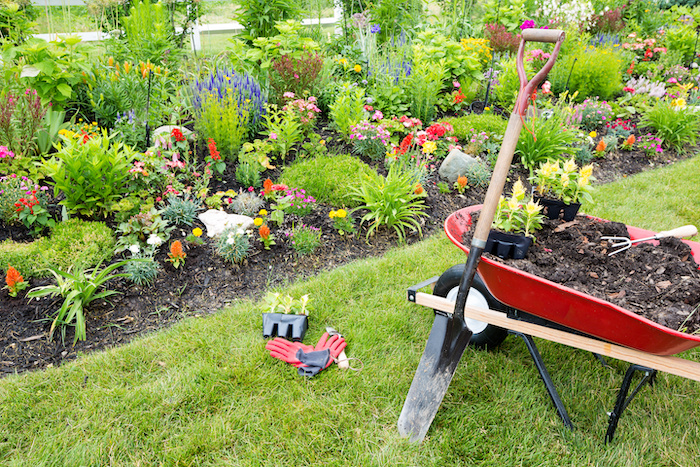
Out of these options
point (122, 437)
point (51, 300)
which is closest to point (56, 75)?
point (51, 300)

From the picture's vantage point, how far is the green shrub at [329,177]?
3.53 m

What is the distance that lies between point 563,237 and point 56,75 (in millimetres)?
3724

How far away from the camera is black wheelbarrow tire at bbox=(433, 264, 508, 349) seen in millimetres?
2293

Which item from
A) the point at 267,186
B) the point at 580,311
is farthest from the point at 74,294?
the point at 580,311

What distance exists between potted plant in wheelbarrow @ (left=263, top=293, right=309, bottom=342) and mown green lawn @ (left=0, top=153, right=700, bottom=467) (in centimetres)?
8

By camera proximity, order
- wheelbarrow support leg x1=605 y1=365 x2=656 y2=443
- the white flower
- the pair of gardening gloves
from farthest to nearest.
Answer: the white flower < the pair of gardening gloves < wheelbarrow support leg x1=605 y1=365 x2=656 y2=443

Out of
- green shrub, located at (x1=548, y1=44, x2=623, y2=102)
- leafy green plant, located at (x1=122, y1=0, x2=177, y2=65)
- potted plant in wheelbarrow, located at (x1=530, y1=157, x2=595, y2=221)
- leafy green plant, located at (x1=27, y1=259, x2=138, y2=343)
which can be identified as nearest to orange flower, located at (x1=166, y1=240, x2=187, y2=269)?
leafy green plant, located at (x1=27, y1=259, x2=138, y2=343)

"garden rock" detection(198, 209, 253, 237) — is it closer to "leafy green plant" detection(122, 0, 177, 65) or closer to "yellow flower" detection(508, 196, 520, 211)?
"yellow flower" detection(508, 196, 520, 211)

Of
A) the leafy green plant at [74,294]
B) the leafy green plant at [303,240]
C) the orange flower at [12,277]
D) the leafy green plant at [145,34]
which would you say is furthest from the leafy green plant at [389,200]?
the leafy green plant at [145,34]

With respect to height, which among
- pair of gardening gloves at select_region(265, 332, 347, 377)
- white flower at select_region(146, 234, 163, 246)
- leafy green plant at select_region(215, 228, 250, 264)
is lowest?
pair of gardening gloves at select_region(265, 332, 347, 377)

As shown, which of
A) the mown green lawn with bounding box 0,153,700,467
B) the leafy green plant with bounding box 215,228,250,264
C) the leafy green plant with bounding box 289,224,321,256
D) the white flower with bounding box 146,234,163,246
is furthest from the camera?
the leafy green plant with bounding box 289,224,321,256

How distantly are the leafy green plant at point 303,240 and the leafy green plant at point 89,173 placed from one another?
121 cm

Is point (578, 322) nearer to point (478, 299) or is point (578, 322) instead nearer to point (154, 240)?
point (478, 299)

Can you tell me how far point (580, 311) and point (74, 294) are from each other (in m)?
2.52
